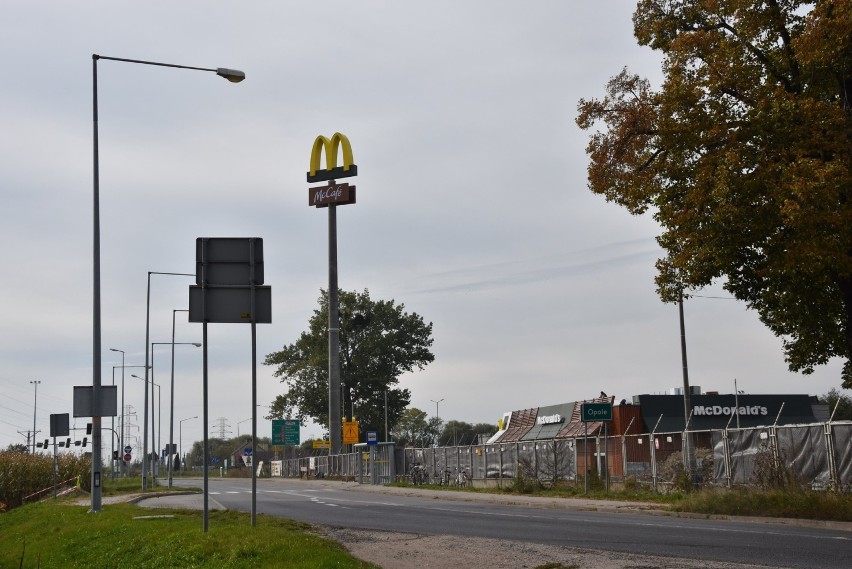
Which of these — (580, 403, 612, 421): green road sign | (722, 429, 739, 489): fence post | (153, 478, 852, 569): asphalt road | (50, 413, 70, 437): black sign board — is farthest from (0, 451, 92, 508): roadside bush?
(722, 429, 739, 489): fence post

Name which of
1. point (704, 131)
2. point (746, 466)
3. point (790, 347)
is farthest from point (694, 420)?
point (704, 131)

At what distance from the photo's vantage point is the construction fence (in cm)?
2738

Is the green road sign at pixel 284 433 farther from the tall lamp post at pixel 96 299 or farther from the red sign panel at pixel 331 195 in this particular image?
the tall lamp post at pixel 96 299

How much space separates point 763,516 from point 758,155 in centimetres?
845

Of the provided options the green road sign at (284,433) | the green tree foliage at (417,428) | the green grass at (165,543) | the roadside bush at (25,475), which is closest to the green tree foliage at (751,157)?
the green grass at (165,543)

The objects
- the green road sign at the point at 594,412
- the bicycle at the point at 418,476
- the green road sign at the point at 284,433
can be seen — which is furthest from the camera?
the green road sign at the point at 284,433

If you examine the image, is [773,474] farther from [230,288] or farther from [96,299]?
[96,299]

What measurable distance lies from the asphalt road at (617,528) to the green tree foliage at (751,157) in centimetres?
566

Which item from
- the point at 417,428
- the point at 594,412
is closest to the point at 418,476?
the point at 594,412

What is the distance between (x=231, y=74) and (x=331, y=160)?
165ft

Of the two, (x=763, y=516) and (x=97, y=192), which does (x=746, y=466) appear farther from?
(x=97, y=192)

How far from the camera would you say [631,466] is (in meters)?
38.6

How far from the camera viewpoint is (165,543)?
53.5 feet

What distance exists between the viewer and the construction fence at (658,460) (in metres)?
27.4
